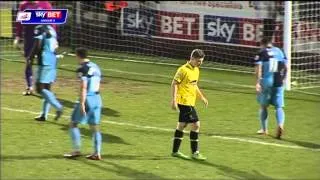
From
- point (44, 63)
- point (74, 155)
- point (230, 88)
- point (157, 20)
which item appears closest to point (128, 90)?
point (230, 88)

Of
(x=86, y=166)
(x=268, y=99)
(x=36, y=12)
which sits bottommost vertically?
(x=86, y=166)

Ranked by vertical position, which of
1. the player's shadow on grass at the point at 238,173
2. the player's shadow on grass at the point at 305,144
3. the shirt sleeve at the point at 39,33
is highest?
the shirt sleeve at the point at 39,33

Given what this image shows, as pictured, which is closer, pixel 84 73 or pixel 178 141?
pixel 84 73

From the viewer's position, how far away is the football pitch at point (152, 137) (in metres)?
8.16

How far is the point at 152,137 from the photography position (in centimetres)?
1038

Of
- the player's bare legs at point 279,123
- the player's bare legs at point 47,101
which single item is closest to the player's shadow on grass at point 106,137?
the player's bare legs at point 47,101

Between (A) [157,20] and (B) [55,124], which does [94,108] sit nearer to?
(B) [55,124]

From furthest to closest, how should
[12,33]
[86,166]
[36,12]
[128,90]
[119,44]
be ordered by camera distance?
1. [119,44]
2. [12,33]
3. [128,90]
4. [86,166]
5. [36,12]

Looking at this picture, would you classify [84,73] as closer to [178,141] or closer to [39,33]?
[178,141]

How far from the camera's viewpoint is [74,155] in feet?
28.7

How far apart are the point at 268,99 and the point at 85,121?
345 centimetres

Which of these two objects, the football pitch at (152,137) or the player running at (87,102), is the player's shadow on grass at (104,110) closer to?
the football pitch at (152,137)
